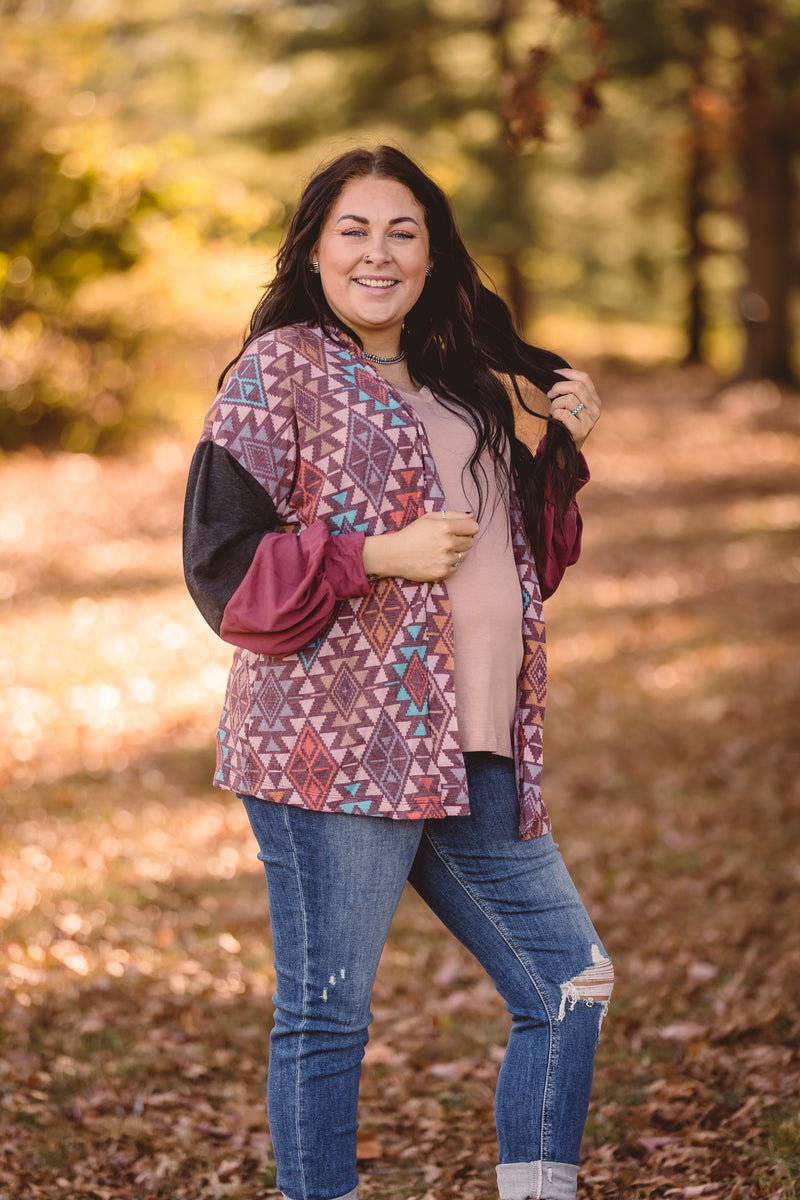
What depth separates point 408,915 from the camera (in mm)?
5758

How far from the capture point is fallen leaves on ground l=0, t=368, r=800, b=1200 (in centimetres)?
363

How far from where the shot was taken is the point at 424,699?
2.43 m

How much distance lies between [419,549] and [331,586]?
17 cm

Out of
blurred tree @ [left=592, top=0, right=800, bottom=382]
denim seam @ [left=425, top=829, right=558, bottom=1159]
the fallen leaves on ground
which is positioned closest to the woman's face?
denim seam @ [left=425, top=829, right=558, bottom=1159]

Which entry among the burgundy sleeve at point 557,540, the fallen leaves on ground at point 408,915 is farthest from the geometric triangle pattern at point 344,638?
the fallen leaves on ground at point 408,915

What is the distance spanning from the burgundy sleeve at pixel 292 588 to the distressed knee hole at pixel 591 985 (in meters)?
0.87

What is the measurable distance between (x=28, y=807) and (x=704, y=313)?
27.0m

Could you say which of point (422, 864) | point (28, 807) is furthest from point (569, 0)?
point (28, 807)

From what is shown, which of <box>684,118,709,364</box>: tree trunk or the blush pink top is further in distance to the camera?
<box>684,118,709,364</box>: tree trunk

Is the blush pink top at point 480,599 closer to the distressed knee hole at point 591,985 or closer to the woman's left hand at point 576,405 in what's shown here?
the woman's left hand at point 576,405

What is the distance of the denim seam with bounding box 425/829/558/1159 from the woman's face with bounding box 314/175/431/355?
1.06 m

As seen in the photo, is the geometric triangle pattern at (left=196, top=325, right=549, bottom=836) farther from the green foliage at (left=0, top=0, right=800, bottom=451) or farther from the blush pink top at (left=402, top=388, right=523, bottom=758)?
the green foliage at (left=0, top=0, right=800, bottom=451)

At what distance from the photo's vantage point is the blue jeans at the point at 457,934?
96.3 inches

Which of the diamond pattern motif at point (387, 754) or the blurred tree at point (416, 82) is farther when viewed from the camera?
the blurred tree at point (416, 82)
